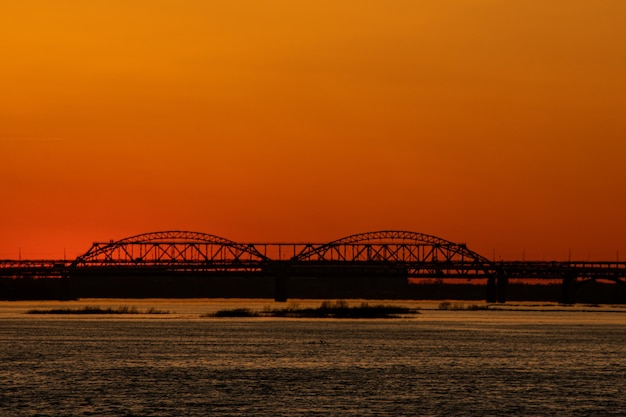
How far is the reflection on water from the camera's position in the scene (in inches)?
2564

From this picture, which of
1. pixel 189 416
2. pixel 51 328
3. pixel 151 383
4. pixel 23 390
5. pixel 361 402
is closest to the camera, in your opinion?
pixel 189 416

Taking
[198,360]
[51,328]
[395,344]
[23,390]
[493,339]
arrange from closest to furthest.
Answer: [23,390] → [198,360] → [395,344] → [493,339] → [51,328]

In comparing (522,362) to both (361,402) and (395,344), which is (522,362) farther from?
(361,402)

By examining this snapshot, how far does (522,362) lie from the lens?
3684 inches

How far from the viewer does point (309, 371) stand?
276ft

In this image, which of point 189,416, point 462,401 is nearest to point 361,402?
point 462,401

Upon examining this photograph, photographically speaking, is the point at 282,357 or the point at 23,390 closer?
the point at 23,390

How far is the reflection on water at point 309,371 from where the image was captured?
65125mm

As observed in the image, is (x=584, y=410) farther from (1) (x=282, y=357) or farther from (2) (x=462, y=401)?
(1) (x=282, y=357)

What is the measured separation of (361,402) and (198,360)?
2847 cm

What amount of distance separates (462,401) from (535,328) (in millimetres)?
84418

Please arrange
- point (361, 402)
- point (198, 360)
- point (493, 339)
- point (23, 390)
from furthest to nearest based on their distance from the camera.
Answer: point (493, 339)
point (198, 360)
point (23, 390)
point (361, 402)

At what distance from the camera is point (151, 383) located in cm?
7550

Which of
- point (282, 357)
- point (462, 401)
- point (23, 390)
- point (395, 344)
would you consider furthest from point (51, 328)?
point (462, 401)
